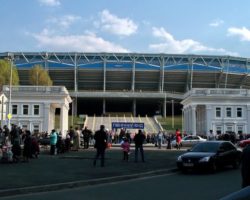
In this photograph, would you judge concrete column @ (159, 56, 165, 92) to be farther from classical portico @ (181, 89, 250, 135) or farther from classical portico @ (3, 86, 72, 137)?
classical portico @ (3, 86, 72, 137)

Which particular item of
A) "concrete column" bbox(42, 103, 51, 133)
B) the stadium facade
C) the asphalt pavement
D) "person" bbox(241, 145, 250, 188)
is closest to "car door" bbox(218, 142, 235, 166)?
the asphalt pavement

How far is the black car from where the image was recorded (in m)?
19.8

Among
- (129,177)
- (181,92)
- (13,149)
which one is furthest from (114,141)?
(181,92)

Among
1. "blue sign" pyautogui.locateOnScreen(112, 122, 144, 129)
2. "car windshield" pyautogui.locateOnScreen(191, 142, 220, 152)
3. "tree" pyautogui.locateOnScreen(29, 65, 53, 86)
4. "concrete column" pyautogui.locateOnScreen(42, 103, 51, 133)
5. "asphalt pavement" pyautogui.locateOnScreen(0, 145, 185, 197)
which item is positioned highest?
"tree" pyautogui.locateOnScreen(29, 65, 53, 86)

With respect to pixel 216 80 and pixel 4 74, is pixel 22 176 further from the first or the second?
pixel 216 80

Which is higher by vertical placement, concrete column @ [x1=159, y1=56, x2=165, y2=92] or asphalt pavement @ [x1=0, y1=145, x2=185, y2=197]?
concrete column @ [x1=159, y1=56, x2=165, y2=92]

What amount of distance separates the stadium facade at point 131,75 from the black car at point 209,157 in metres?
96.7

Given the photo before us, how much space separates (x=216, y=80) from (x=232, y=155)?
4282 inches

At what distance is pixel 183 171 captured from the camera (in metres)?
20.5

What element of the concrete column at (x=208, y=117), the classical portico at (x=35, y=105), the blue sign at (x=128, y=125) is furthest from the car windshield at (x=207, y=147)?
the concrete column at (x=208, y=117)

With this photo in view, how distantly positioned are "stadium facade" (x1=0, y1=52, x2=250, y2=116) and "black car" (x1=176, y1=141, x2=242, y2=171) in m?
96.7

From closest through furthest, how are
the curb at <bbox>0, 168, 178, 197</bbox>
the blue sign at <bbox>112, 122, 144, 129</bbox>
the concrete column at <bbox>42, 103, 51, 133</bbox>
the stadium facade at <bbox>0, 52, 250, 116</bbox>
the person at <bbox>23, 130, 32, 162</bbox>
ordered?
the curb at <bbox>0, 168, 178, 197</bbox>, the person at <bbox>23, 130, 32, 162</bbox>, the blue sign at <bbox>112, 122, 144, 129</bbox>, the concrete column at <bbox>42, 103, 51, 133</bbox>, the stadium facade at <bbox>0, 52, 250, 116</bbox>

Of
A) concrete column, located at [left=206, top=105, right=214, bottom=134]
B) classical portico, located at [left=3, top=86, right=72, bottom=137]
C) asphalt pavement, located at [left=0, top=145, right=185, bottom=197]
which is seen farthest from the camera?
concrete column, located at [left=206, top=105, right=214, bottom=134]

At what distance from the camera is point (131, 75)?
126188 millimetres
